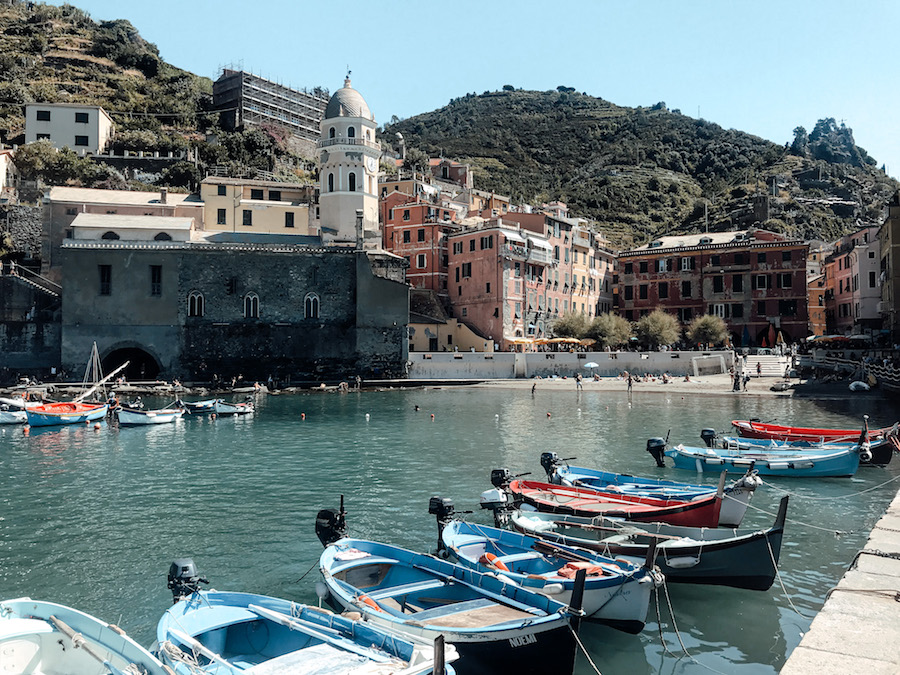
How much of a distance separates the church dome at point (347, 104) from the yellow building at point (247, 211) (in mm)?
8607

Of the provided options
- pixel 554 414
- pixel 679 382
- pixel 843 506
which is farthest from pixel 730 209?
pixel 843 506

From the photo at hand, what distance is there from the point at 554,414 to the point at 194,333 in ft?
93.7

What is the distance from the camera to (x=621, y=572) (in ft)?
33.2

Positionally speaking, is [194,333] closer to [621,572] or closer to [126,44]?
[621,572]

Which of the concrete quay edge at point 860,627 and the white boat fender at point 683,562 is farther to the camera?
the white boat fender at point 683,562

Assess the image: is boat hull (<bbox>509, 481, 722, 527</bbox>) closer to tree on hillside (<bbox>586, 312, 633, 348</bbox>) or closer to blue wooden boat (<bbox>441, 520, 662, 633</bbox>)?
blue wooden boat (<bbox>441, 520, 662, 633</bbox>)

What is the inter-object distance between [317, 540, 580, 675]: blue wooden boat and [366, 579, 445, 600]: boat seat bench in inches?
0.5

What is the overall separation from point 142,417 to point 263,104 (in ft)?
223

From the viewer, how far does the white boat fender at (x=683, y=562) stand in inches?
456

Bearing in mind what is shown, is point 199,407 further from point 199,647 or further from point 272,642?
point 199,647

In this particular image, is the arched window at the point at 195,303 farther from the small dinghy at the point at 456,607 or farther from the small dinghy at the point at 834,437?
the small dinghy at the point at 456,607

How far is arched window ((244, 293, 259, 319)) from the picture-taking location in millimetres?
53812

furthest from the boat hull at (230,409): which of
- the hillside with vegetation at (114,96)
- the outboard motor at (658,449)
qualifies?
the hillside with vegetation at (114,96)

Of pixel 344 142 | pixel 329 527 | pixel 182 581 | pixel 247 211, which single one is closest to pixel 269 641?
pixel 182 581
